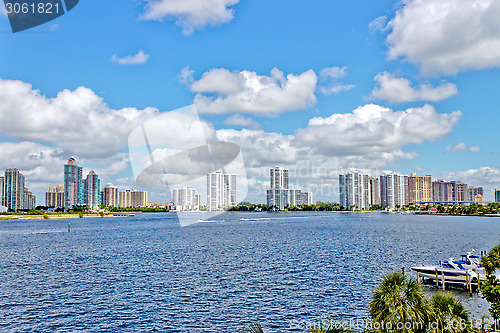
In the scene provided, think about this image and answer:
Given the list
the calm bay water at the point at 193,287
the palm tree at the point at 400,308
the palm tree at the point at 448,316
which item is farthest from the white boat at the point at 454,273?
the palm tree at the point at 400,308

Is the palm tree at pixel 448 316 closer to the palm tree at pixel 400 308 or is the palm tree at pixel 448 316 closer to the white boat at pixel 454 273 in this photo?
the palm tree at pixel 400 308

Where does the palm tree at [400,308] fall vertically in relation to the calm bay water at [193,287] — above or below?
above

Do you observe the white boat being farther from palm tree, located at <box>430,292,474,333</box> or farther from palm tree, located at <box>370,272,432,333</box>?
palm tree, located at <box>370,272,432,333</box>

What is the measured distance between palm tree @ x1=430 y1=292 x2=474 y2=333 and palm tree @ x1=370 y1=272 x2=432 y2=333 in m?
0.83

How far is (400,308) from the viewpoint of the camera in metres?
19.3

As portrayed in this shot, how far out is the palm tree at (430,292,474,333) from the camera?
19.8 metres

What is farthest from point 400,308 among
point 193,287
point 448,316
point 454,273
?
point 454,273

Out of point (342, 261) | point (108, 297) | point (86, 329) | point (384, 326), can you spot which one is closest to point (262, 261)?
point (342, 261)

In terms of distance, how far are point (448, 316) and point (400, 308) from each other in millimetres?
3330

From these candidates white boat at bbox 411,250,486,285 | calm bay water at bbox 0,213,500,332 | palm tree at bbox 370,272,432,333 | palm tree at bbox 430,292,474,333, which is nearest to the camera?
palm tree at bbox 370,272,432,333

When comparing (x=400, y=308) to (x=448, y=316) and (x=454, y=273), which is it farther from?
(x=454, y=273)

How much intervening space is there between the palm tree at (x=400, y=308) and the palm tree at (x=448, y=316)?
2.72 ft

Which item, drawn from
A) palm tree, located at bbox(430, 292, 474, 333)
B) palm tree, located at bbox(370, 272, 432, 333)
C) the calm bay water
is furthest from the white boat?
palm tree, located at bbox(370, 272, 432, 333)

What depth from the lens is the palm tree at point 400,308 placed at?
19.3 metres
